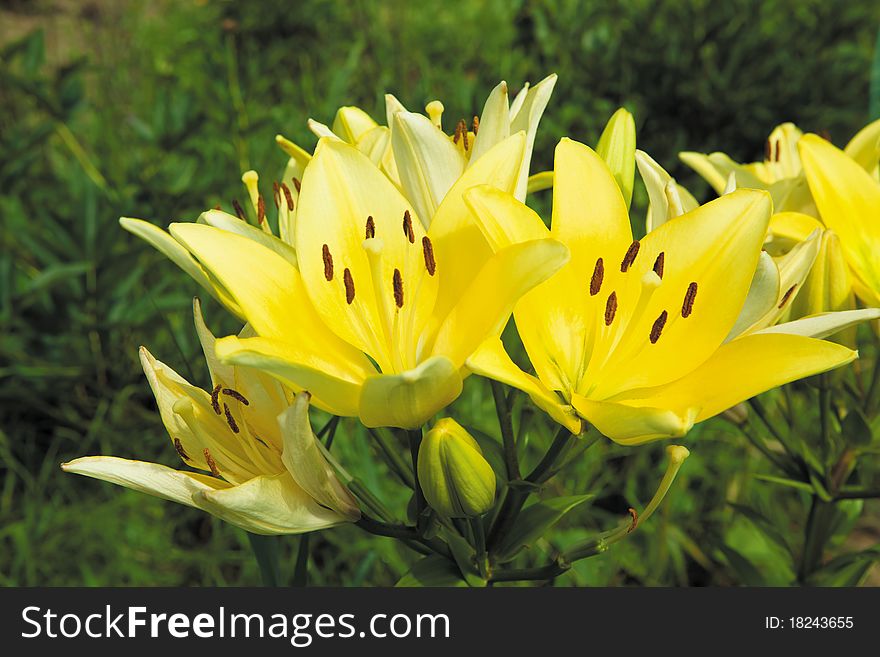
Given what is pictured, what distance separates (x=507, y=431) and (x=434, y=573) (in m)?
0.13

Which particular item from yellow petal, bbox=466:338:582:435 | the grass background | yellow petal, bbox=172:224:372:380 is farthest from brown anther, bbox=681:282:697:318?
the grass background

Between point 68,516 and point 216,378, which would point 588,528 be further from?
point 216,378

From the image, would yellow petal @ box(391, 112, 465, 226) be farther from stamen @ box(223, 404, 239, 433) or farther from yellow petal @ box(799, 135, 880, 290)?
yellow petal @ box(799, 135, 880, 290)

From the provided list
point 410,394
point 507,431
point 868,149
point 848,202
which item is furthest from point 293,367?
point 868,149

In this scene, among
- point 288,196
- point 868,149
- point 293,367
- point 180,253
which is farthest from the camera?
point 868,149

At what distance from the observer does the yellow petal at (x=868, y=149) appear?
0.89m

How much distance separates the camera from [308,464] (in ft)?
1.97

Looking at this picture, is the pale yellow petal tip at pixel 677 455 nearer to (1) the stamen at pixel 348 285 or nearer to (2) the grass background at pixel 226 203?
(1) the stamen at pixel 348 285

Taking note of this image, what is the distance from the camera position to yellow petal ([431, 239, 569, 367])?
0.53 metres

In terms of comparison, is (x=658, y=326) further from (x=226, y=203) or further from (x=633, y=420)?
(x=226, y=203)

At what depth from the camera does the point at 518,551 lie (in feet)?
2.25

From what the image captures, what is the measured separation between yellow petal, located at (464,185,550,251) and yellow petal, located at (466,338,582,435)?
0.07 meters

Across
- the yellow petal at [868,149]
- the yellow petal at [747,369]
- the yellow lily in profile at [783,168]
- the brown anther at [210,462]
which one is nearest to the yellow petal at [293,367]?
the brown anther at [210,462]

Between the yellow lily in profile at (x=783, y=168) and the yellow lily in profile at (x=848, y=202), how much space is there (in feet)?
0.10
